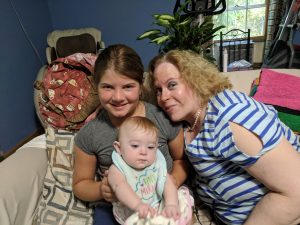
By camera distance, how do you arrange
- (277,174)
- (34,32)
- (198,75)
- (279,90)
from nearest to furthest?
(277,174) < (198,75) < (279,90) < (34,32)

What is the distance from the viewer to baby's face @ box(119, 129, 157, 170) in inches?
37.9

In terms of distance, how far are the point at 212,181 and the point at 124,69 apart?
561 mm

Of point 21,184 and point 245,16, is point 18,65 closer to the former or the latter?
point 21,184

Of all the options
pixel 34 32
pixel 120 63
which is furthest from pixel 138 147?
pixel 34 32

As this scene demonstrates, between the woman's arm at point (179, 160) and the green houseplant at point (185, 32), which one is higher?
the green houseplant at point (185, 32)

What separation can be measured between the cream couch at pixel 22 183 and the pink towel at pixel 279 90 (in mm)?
1237

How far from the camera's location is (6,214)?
1.16 meters

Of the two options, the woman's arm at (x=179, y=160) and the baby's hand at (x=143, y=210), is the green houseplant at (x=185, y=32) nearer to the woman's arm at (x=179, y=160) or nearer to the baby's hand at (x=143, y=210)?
the woman's arm at (x=179, y=160)

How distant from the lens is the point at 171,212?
3.07 ft

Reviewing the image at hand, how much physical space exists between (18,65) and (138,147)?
2.87 metres

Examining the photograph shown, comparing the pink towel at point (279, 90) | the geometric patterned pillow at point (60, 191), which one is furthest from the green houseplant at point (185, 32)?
the geometric patterned pillow at point (60, 191)

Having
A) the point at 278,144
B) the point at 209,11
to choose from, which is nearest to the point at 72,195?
the point at 278,144

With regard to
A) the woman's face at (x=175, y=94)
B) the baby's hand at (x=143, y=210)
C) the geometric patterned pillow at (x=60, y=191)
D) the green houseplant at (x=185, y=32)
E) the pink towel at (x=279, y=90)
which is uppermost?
the green houseplant at (x=185, y=32)

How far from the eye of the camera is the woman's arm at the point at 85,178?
115 cm
